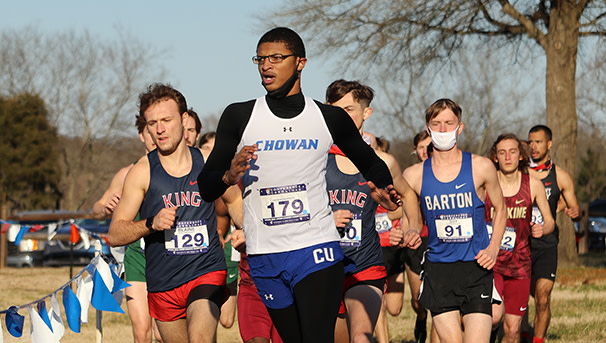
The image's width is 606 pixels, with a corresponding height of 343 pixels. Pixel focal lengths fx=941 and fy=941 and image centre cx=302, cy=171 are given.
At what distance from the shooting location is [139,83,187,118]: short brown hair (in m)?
6.22

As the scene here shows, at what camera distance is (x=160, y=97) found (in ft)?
20.4

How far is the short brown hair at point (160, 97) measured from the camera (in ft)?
20.4

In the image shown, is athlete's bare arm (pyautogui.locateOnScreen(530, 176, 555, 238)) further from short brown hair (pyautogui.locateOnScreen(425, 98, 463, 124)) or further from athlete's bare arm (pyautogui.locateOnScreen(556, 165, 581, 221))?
short brown hair (pyautogui.locateOnScreen(425, 98, 463, 124))

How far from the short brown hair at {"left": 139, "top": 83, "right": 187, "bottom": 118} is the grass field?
523 cm

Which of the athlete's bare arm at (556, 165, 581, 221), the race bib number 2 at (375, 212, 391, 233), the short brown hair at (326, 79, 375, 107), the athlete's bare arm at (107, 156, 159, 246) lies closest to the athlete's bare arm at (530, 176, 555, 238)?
the athlete's bare arm at (556, 165, 581, 221)

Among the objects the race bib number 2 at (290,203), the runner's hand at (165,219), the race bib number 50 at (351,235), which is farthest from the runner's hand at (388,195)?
the race bib number 50 at (351,235)

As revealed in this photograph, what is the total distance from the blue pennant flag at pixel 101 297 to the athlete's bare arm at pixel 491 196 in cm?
257

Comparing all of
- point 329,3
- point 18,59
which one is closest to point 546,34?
point 329,3

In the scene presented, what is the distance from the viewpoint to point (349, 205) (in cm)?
666

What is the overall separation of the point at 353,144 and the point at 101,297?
2.82 metres

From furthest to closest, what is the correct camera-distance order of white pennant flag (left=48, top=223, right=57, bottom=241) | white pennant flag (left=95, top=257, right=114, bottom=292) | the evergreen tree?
the evergreen tree, white pennant flag (left=48, top=223, right=57, bottom=241), white pennant flag (left=95, top=257, right=114, bottom=292)

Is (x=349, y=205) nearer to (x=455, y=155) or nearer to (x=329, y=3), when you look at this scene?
Result: (x=455, y=155)

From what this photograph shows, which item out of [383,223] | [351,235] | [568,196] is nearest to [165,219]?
[351,235]

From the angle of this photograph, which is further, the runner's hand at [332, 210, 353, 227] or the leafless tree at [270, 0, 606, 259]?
the leafless tree at [270, 0, 606, 259]
